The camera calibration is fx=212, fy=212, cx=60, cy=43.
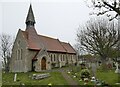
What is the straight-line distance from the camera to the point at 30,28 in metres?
49.1

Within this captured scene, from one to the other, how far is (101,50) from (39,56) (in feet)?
42.1

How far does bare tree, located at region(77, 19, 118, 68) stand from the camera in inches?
1623

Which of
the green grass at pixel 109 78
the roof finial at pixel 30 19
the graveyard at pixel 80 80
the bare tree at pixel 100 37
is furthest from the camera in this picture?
the roof finial at pixel 30 19

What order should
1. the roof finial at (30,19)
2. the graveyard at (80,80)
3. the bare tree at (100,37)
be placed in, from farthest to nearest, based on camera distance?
the roof finial at (30,19)
the bare tree at (100,37)
the graveyard at (80,80)

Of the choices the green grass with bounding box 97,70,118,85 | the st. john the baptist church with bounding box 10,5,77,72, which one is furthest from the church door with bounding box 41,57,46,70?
the green grass with bounding box 97,70,118,85

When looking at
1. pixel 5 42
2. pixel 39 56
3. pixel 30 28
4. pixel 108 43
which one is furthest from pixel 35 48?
pixel 5 42

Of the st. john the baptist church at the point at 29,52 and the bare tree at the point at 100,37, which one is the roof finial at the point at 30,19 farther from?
the bare tree at the point at 100,37

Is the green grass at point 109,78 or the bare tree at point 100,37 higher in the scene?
the bare tree at point 100,37

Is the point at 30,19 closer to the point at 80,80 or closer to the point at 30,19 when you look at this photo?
the point at 30,19

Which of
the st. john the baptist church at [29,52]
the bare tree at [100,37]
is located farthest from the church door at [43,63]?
the bare tree at [100,37]

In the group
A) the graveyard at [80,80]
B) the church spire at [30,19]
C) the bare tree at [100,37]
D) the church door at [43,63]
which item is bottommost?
the graveyard at [80,80]

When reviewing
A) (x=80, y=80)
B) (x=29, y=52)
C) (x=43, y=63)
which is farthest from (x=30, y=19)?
(x=80, y=80)

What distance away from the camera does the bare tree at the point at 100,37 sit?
4122 cm

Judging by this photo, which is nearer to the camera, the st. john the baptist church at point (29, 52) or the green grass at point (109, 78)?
the green grass at point (109, 78)
